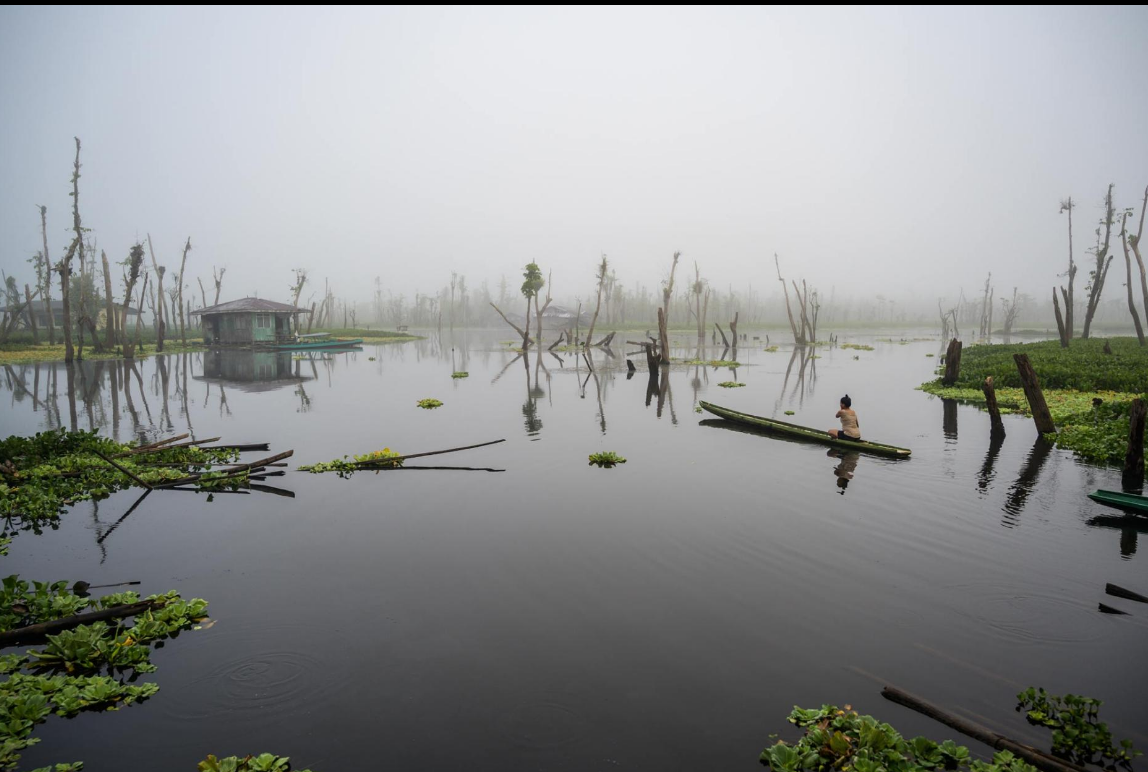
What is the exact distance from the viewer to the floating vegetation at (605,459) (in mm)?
15602

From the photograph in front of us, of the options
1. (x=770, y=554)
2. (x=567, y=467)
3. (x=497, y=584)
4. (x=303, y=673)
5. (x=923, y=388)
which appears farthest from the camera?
(x=923, y=388)

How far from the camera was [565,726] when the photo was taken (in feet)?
18.8

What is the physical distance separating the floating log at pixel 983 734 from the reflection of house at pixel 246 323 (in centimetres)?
5933

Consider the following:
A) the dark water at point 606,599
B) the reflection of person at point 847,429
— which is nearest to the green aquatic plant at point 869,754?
the dark water at point 606,599

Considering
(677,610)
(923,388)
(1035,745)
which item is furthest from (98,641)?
(923,388)

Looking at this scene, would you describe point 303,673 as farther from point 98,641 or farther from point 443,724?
point 98,641

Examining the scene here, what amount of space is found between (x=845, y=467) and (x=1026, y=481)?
370 centimetres

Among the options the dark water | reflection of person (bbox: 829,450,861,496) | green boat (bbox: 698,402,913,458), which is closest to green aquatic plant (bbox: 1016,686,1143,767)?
the dark water

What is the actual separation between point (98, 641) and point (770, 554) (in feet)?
28.7

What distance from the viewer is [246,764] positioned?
504 centimetres

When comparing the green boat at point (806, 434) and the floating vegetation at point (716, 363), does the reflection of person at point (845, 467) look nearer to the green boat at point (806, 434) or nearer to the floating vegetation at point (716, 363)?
the green boat at point (806, 434)

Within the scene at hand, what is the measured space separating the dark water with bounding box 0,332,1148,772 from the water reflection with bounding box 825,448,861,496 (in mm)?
102

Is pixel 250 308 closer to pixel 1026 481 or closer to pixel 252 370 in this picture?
pixel 252 370

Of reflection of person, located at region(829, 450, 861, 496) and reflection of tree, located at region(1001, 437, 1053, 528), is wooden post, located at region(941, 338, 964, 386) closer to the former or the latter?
reflection of tree, located at region(1001, 437, 1053, 528)
